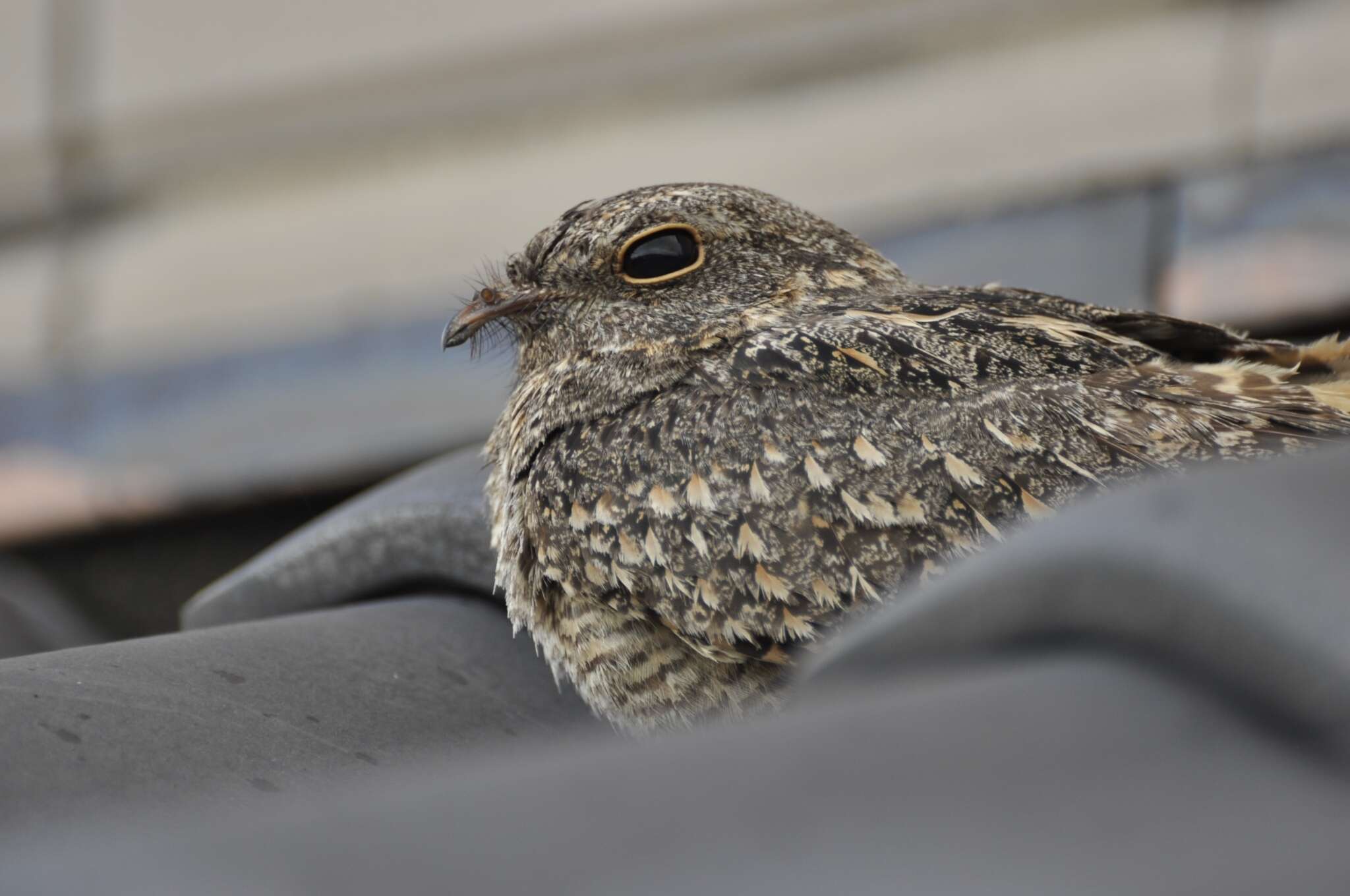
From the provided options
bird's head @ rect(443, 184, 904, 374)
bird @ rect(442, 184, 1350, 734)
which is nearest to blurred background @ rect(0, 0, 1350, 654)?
bird's head @ rect(443, 184, 904, 374)

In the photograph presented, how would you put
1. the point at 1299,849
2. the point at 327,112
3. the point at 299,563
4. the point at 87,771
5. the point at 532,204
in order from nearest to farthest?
1. the point at 1299,849
2. the point at 87,771
3. the point at 299,563
4. the point at 532,204
5. the point at 327,112

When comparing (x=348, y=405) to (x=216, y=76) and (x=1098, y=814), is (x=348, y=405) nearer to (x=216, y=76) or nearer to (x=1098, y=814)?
(x=216, y=76)

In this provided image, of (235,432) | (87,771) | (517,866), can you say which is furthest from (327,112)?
(517,866)

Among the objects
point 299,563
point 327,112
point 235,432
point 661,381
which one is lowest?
point 235,432

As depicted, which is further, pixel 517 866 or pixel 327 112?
pixel 327 112

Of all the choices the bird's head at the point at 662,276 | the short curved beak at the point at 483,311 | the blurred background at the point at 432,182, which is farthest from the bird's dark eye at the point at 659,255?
the blurred background at the point at 432,182

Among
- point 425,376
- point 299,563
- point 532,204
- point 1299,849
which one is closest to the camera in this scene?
point 1299,849

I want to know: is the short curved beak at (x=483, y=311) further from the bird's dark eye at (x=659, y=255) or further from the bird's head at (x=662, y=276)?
the bird's dark eye at (x=659, y=255)
